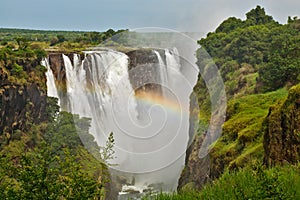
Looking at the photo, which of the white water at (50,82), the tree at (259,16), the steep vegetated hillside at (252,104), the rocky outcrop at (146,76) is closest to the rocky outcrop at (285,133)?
the steep vegetated hillside at (252,104)

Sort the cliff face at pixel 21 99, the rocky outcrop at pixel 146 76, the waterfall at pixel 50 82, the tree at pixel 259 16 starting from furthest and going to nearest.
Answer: the tree at pixel 259 16 → the waterfall at pixel 50 82 → the cliff face at pixel 21 99 → the rocky outcrop at pixel 146 76

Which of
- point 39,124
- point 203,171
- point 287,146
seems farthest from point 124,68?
point 287,146

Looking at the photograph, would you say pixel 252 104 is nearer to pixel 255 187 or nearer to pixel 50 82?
pixel 255 187

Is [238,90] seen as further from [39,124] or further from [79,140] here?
[39,124]

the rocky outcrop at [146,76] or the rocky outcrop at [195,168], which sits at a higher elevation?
the rocky outcrop at [146,76]

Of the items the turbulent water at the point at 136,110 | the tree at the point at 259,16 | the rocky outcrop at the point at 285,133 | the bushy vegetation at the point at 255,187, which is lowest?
the bushy vegetation at the point at 255,187

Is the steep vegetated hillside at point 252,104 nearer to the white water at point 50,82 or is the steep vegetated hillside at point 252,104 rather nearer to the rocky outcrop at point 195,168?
the rocky outcrop at point 195,168
